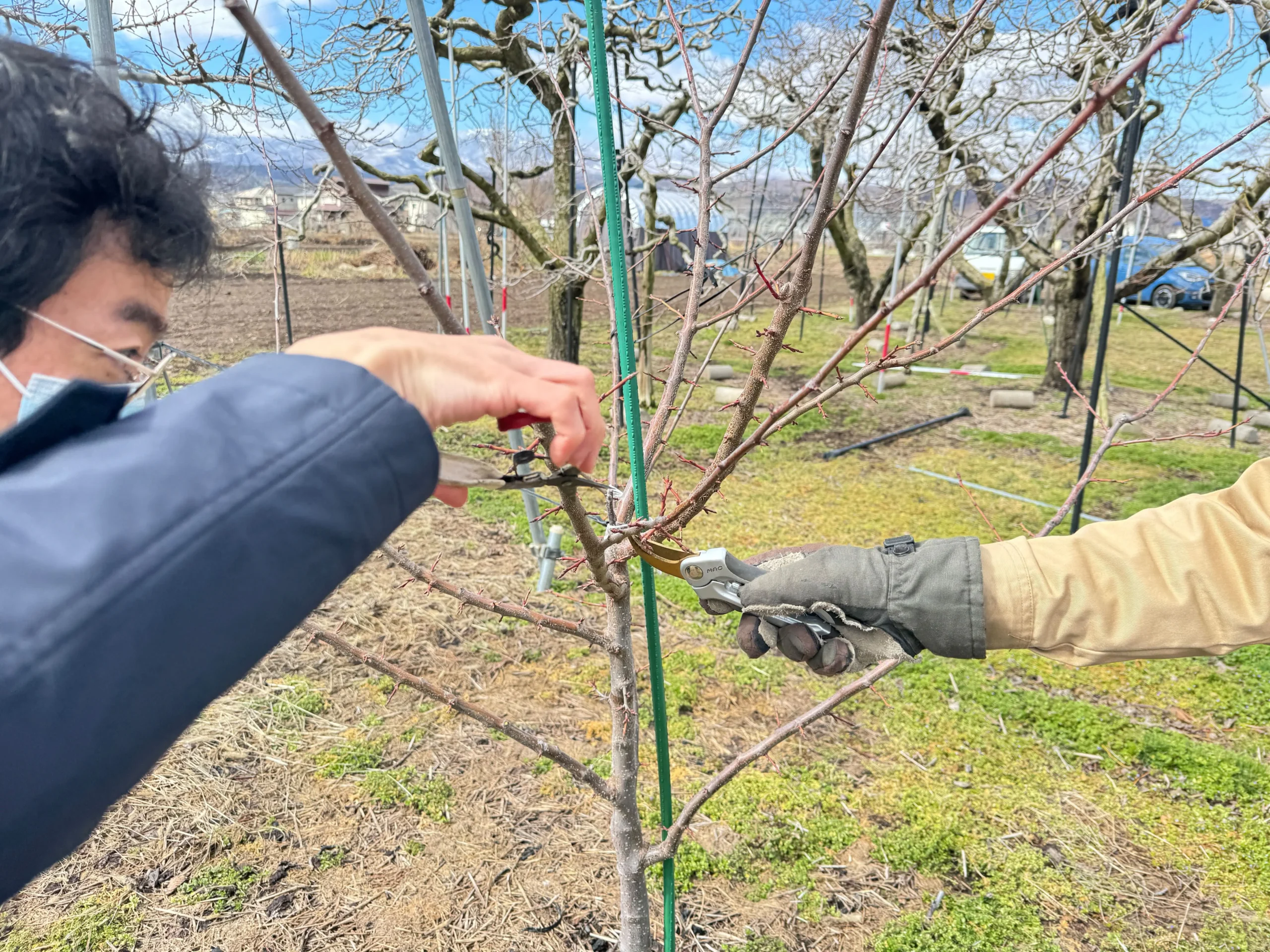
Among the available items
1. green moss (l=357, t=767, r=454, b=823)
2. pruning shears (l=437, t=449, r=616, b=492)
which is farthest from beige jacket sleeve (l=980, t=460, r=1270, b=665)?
green moss (l=357, t=767, r=454, b=823)

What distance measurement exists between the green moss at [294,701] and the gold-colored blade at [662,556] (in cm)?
219

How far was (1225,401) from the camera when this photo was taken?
323 inches

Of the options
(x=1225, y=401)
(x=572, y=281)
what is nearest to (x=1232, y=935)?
(x=572, y=281)

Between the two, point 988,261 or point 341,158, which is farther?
point 988,261

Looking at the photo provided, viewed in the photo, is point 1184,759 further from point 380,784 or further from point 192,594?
point 192,594

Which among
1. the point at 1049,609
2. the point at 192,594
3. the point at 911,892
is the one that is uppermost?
the point at 192,594

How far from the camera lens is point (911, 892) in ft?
7.60

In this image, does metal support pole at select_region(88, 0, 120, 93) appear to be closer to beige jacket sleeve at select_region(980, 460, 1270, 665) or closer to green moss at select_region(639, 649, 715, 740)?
beige jacket sleeve at select_region(980, 460, 1270, 665)

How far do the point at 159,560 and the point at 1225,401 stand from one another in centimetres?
1015

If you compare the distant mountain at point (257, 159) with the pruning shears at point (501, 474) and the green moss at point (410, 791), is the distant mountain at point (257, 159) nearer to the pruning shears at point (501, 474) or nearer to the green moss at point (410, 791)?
the pruning shears at point (501, 474)

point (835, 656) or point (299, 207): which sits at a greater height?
point (299, 207)

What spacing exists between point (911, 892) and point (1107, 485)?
452 centimetres

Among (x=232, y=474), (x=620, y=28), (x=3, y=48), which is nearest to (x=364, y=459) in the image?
(x=232, y=474)

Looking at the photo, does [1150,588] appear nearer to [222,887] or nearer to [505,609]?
[505,609]
